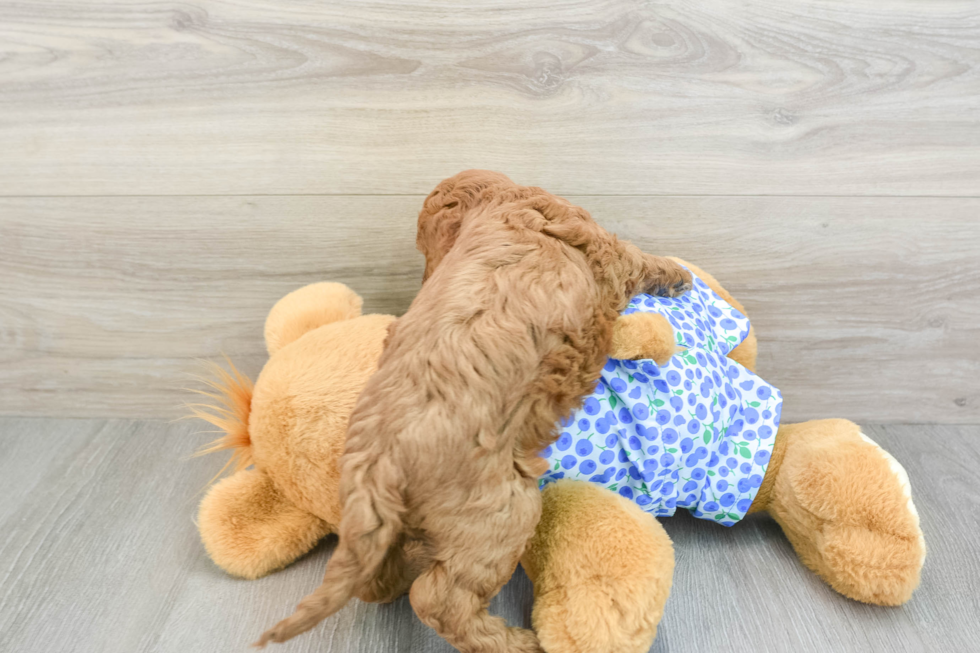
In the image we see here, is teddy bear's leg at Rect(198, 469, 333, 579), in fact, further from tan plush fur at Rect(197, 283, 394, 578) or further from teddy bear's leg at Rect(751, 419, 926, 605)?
teddy bear's leg at Rect(751, 419, 926, 605)

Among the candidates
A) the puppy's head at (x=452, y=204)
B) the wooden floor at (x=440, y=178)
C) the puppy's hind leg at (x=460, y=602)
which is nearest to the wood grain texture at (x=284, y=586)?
the wooden floor at (x=440, y=178)

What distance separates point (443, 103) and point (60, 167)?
1.72 ft

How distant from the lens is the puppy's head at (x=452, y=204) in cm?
68

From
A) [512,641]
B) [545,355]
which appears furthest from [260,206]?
[512,641]

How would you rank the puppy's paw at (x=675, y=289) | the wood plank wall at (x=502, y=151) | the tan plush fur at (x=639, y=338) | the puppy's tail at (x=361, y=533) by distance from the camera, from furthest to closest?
the wood plank wall at (x=502, y=151) < the puppy's paw at (x=675, y=289) < the tan plush fur at (x=639, y=338) < the puppy's tail at (x=361, y=533)

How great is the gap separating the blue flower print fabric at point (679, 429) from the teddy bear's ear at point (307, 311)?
0.36 metres

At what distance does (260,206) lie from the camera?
0.89m

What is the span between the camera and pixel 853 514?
66 cm

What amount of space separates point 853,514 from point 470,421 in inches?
16.5

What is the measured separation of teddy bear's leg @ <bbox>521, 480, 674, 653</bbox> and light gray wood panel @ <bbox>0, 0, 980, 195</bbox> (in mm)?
435

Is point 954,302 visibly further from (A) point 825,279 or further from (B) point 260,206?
(B) point 260,206

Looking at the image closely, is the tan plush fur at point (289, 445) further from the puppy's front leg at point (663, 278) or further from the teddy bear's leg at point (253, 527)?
the puppy's front leg at point (663, 278)

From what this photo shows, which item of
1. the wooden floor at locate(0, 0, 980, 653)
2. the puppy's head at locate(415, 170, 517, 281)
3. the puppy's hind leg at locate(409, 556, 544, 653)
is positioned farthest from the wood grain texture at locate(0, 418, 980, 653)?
the puppy's head at locate(415, 170, 517, 281)

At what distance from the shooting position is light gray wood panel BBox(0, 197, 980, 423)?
2.91 feet
